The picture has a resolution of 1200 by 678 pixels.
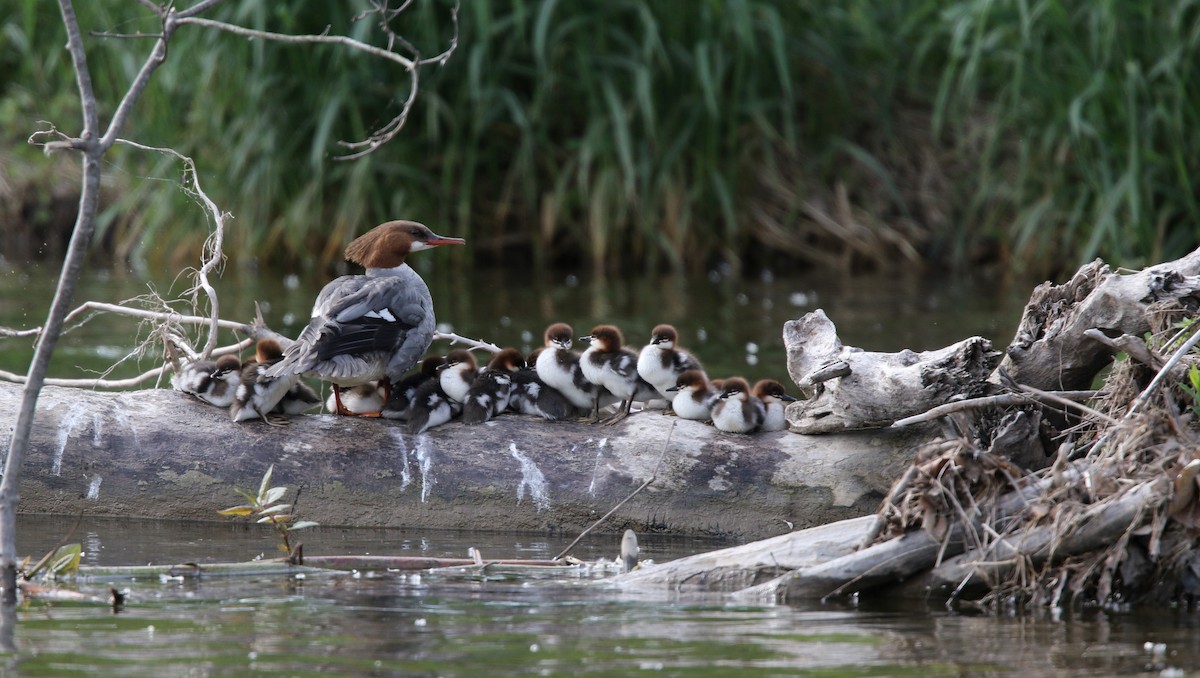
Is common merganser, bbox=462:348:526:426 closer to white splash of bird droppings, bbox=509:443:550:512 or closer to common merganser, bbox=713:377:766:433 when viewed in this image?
white splash of bird droppings, bbox=509:443:550:512

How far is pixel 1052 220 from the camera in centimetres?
1227

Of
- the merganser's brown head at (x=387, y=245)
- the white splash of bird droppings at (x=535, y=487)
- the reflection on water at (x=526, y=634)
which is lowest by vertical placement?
the reflection on water at (x=526, y=634)

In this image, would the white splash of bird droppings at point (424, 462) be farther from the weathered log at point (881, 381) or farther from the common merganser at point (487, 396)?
the weathered log at point (881, 381)

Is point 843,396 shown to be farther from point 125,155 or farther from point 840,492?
point 125,155

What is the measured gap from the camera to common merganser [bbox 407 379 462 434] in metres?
5.54

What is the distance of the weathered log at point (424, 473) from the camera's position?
212 inches

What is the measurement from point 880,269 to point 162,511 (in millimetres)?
10578

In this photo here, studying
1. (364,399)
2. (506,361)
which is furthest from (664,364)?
(364,399)

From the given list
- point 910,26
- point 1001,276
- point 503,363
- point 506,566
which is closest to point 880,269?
point 1001,276

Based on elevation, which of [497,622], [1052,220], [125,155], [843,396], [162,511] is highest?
[125,155]

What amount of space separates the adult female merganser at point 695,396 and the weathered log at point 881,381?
1.18 feet

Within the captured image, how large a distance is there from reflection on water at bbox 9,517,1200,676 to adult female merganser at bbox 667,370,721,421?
113 centimetres

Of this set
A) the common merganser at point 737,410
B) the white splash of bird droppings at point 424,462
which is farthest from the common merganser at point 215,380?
the common merganser at point 737,410

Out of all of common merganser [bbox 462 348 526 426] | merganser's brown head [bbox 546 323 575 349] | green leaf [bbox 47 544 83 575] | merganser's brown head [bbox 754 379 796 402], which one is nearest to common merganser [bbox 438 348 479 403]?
common merganser [bbox 462 348 526 426]
